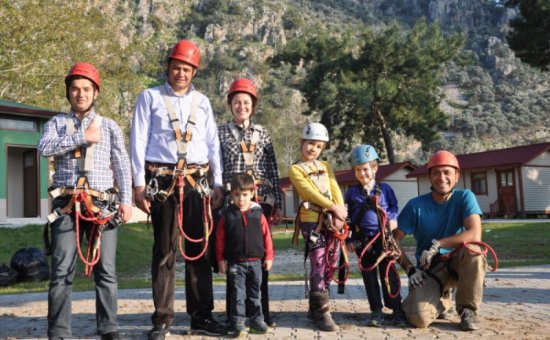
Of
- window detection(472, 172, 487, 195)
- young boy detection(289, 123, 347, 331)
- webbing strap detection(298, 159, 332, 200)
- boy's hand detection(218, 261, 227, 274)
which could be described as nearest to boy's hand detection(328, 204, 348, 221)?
young boy detection(289, 123, 347, 331)

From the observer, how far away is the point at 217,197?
16.6 feet

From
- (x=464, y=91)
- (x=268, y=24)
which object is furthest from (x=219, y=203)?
(x=268, y=24)

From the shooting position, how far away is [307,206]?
5.26 m

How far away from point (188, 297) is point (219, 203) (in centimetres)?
87

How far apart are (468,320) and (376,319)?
2.58ft

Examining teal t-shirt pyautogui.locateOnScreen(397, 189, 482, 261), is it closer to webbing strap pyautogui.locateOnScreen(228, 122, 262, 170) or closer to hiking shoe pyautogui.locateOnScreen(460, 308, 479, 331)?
hiking shoe pyautogui.locateOnScreen(460, 308, 479, 331)

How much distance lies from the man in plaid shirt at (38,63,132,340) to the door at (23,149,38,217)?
637 inches

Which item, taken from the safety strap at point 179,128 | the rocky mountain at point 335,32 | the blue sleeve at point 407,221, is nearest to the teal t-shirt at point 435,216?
the blue sleeve at point 407,221

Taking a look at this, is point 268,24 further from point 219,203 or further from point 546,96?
point 219,203

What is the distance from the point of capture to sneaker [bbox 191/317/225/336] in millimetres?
4816

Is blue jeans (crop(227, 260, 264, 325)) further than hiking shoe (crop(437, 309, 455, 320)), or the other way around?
hiking shoe (crop(437, 309, 455, 320))

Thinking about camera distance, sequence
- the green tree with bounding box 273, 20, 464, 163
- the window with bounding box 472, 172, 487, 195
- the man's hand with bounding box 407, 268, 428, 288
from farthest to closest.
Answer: the green tree with bounding box 273, 20, 464, 163
the window with bounding box 472, 172, 487, 195
the man's hand with bounding box 407, 268, 428, 288

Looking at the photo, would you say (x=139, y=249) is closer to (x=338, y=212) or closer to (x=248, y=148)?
(x=248, y=148)

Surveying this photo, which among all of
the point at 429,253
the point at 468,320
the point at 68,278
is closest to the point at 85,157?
the point at 68,278
